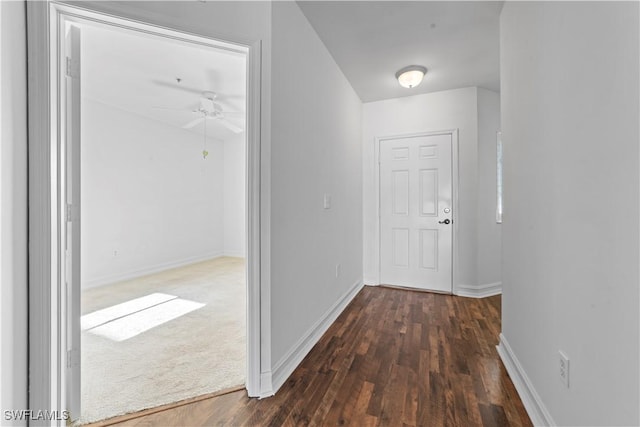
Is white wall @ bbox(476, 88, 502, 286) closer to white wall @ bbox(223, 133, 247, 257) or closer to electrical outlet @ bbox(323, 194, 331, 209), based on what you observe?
electrical outlet @ bbox(323, 194, 331, 209)

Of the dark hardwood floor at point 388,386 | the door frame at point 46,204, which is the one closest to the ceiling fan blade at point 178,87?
the door frame at point 46,204

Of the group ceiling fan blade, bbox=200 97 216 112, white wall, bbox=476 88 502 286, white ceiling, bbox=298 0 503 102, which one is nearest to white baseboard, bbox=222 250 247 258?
ceiling fan blade, bbox=200 97 216 112

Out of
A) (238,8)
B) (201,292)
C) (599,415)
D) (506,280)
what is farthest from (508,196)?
(201,292)

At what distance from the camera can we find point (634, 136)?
2.54 ft

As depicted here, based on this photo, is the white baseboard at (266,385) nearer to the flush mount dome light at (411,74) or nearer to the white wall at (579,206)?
the white wall at (579,206)

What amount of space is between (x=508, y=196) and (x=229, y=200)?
5710mm

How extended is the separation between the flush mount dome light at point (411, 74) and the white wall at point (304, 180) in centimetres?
65

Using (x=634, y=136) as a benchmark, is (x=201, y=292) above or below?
below

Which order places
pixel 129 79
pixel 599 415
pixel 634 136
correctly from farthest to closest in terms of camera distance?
pixel 129 79
pixel 599 415
pixel 634 136

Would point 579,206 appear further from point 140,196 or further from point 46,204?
point 140,196

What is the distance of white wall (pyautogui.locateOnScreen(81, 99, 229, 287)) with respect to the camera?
12.7ft

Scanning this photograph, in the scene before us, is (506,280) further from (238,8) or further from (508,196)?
(238,8)

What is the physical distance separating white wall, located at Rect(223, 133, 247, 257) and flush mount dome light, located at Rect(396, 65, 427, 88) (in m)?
4.23

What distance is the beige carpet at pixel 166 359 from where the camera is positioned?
1.58 meters
